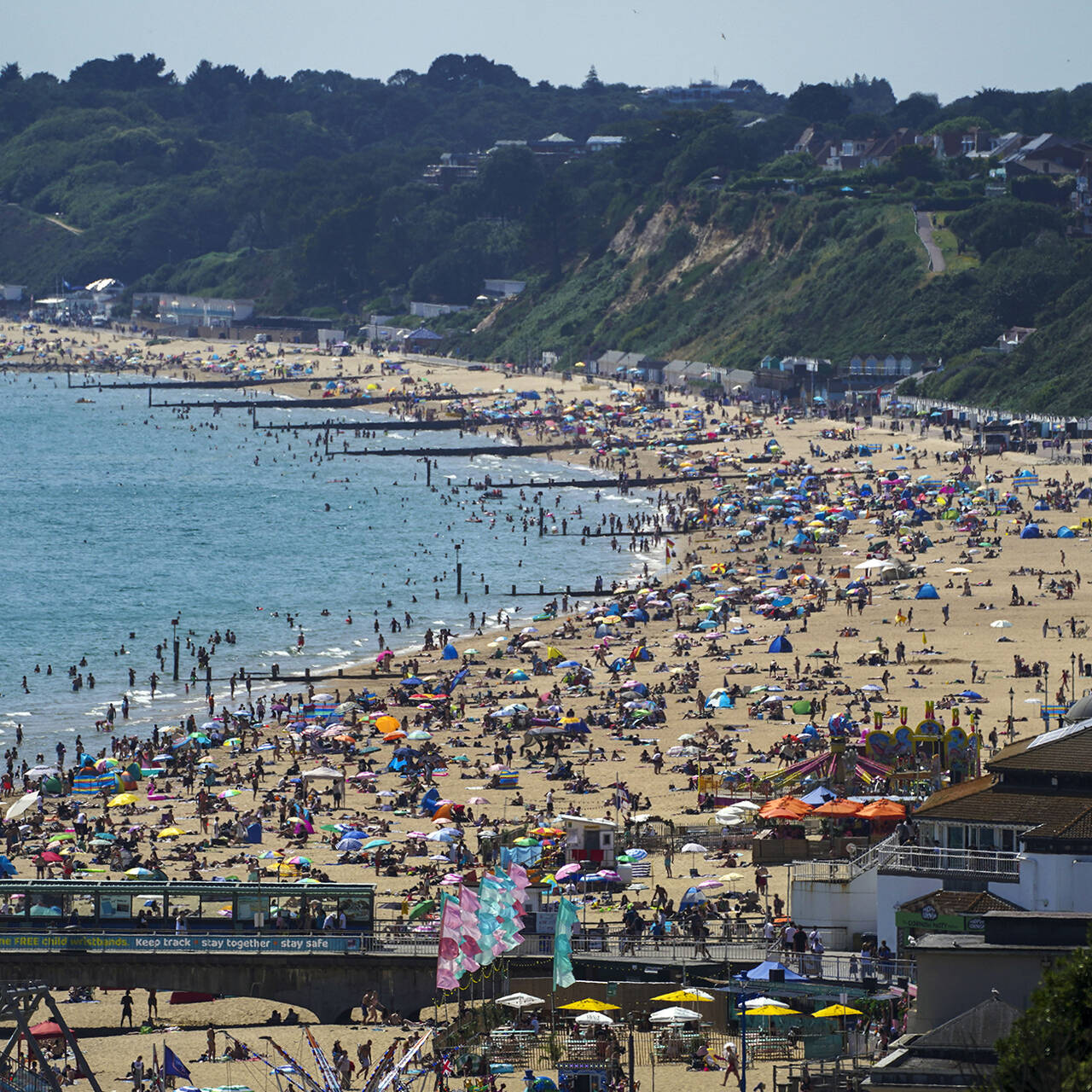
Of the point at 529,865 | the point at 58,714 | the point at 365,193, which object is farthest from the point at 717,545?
the point at 365,193

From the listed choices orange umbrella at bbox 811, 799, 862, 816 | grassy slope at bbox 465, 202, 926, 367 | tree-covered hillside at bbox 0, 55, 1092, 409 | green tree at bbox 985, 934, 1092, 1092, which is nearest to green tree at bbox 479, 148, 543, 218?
tree-covered hillside at bbox 0, 55, 1092, 409

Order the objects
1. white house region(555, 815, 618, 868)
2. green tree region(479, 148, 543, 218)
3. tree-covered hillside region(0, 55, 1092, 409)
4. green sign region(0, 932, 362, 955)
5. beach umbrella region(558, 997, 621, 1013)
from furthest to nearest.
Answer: green tree region(479, 148, 543, 218)
tree-covered hillside region(0, 55, 1092, 409)
white house region(555, 815, 618, 868)
green sign region(0, 932, 362, 955)
beach umbrella region(558, 997, 621, 1013)

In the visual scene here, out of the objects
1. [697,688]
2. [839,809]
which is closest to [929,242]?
[697,688]

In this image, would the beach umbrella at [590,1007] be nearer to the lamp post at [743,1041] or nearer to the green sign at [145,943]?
the lamp post at [743,1041]

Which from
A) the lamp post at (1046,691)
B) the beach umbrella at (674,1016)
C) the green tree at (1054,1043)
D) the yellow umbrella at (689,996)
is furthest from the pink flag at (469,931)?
the lamp post at (1046,691)

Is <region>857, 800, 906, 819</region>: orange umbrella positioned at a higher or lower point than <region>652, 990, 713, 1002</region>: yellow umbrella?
higher

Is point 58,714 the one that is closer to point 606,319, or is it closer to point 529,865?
point 529,865

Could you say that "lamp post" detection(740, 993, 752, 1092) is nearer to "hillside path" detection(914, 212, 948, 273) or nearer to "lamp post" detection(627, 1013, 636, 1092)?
"lamp post" detection(627, 1013, 636, 1092)

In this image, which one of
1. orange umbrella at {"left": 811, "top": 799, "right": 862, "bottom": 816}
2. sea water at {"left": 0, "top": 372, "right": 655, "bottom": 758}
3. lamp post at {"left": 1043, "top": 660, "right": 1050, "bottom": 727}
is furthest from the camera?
sea water at {"left": 0, "top": 372, "right": 655, "bottom": 758}
